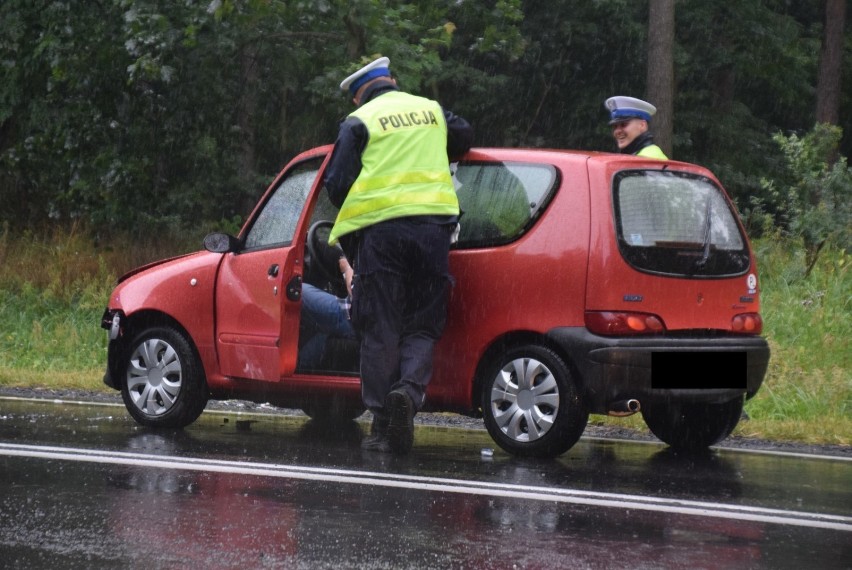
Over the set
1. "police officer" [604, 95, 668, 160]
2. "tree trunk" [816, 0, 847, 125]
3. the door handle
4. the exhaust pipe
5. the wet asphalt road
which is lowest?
the wet asphalt road

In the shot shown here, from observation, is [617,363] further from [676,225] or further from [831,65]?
[831,65]

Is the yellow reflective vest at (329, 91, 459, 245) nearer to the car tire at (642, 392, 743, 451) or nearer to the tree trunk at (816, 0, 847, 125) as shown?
the car tire at (642, 392, 743, 451)

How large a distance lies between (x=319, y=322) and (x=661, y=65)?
11.5 meters

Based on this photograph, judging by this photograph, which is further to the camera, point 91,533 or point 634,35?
point 634,35

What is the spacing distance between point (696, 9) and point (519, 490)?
862 inches

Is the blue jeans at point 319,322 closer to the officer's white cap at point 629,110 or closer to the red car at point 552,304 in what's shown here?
the red car at point 552,304

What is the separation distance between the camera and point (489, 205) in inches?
306

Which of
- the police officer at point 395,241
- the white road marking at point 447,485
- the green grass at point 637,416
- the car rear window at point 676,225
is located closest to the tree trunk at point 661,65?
the green grass at point 637,416

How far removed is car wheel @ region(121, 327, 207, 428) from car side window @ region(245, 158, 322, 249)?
77 cm

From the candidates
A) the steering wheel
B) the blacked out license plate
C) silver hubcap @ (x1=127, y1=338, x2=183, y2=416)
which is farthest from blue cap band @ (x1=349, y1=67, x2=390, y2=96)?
the blacked out license plate

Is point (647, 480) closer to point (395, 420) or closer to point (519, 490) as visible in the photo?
point (519, 490)

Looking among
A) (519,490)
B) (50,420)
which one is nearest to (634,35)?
(50,420)

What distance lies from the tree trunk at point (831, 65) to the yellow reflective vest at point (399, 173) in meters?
22.6

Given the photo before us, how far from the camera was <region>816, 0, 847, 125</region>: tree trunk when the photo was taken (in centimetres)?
2881
